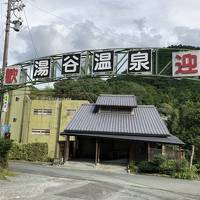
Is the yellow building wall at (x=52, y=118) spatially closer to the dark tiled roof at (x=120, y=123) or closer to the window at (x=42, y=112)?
the window at (x=42, y=112)

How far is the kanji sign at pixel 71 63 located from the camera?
21.1 metres

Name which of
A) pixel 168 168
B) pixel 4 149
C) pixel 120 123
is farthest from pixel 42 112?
pixel 4 149

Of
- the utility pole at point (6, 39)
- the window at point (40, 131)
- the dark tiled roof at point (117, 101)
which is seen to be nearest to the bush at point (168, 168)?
the dark tiled roof at point (117, 101)

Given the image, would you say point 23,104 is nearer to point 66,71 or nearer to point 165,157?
point 165,157

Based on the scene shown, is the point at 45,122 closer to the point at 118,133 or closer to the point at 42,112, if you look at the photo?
the point at 42,112

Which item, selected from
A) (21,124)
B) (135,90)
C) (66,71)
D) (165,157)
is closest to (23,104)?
(21,124)

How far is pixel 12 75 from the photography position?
23359mm

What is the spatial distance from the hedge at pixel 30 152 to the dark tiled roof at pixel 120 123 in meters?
3.65

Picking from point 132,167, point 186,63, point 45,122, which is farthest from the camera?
point 45,122

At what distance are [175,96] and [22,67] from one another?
6867cm

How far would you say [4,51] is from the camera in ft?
74.1

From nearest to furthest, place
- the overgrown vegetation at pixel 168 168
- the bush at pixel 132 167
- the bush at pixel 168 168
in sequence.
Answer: the overgrown vegetation at pixel 168 168 → the bush at pixel 168 168 → the bush at pixel 132 167

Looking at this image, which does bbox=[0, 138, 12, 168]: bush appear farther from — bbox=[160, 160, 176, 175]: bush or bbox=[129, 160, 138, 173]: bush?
bbox=[160, 160, 176, 175]: bush

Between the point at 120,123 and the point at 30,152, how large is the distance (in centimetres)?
882
